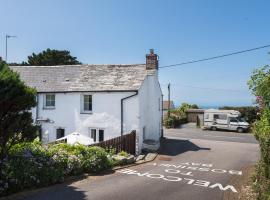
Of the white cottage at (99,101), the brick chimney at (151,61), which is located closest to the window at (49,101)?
the white cottage at (99,101)

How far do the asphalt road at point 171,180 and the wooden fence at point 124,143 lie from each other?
219 centimetres

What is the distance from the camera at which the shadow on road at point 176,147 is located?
25.4 m

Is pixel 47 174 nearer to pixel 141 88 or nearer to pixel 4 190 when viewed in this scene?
pixel 4 190

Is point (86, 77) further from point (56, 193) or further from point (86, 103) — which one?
point (56, 193)

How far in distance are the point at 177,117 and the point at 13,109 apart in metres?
39.2

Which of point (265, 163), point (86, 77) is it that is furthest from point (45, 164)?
point (86, 77)

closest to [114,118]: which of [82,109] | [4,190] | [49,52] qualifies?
[82,109]

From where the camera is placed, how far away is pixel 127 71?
90.8 feet

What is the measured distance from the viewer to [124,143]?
2280cm

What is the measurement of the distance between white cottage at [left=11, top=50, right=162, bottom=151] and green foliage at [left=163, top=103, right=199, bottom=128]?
1565 centimetres

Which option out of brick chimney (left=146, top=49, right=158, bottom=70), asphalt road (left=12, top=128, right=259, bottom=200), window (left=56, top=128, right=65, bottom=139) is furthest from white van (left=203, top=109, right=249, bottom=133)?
window (left=56, top=128, right=65, bottom=139)

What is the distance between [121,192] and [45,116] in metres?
17.2

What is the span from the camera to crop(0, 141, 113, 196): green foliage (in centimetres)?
1094

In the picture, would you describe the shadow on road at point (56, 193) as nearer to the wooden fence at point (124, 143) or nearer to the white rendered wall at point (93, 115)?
the wooden fence at point (124, 143)
